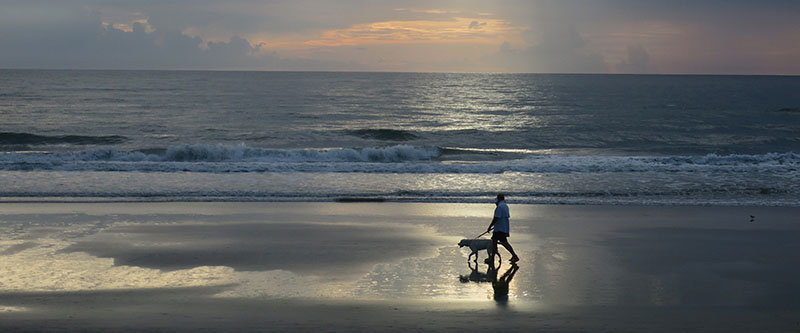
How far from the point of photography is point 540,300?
998 cm

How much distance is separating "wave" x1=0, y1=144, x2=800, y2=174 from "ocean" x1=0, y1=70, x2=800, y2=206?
3.2 inches

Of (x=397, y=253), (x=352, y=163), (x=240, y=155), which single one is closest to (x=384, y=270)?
(x=397, y=253)

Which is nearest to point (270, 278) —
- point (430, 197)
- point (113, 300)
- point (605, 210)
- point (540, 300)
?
point (113, 300)

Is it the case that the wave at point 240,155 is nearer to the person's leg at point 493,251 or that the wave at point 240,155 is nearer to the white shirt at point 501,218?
the white shirt at point 501,218

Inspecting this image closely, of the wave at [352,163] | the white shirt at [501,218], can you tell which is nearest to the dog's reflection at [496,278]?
the white shirt at [501,218]

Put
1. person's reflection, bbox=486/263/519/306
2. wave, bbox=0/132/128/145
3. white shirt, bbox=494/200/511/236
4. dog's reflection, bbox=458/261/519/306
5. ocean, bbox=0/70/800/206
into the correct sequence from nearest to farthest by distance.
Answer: person's reflection, bbox=486/263/519/306 < dog's reflection, bbox=458/261/519/306 < white shirt, bbox=494/200/511/236 < ocean, bbox=0/70/800/206 < wave, bbox=0/132/128/145

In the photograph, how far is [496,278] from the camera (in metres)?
11.1

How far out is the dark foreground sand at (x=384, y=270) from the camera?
9.19m

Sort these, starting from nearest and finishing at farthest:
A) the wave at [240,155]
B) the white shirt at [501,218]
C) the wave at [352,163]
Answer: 1. the white shirt at [501,218]
2. the wave at [352,163]
3. the wave at [240,155]

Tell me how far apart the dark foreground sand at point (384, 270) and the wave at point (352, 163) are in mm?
7619

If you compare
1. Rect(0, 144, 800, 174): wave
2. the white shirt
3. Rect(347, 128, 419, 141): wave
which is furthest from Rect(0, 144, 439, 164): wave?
the white shirt

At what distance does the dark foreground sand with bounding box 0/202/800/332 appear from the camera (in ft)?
30.1

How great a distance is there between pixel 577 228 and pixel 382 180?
30.2 ft

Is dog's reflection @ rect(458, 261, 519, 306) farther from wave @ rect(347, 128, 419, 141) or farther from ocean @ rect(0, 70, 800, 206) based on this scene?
wave @ rect(347, 128, 419, 141)
